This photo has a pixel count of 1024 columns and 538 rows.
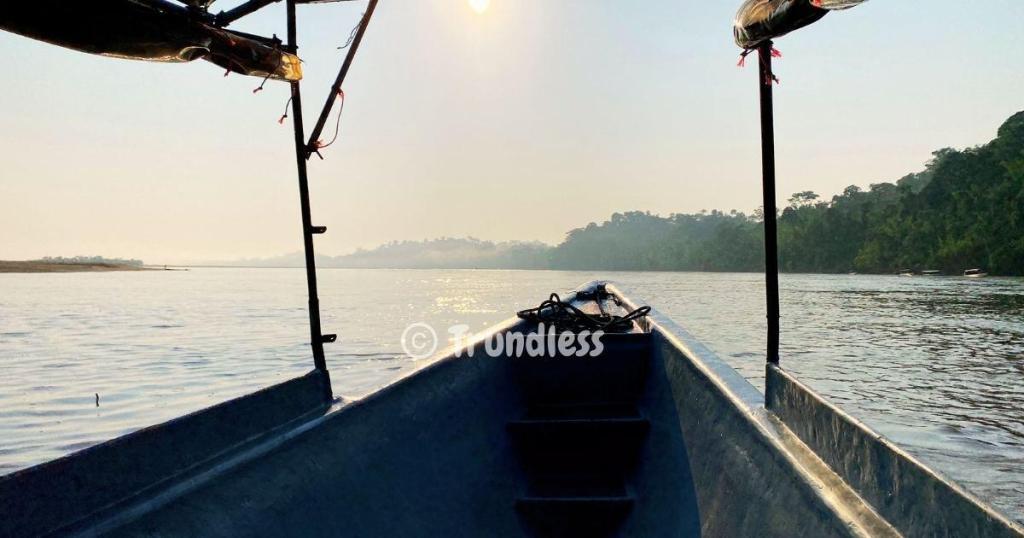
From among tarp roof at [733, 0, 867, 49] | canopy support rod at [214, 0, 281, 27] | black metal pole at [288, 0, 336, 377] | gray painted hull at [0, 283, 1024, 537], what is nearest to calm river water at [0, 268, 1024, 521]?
black metal pole at [288, 0, 336, 377]

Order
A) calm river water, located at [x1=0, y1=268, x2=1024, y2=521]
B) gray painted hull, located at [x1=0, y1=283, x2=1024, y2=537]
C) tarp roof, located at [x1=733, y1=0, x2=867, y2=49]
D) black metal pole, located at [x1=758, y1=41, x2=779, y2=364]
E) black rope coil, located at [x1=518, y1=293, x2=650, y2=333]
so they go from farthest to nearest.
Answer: calm river water, located at [x1=0, y1=268, x2=1024, y2=521], black rope coil, located at [x1=518, y1=293, x2=650, y2=333], black metal pole, located at [x1=758, y1=41, x2=779, y2=364], tarp roof, located at [x1=733, y1=0, x2=867, y2=49], gray painted hull, located at [x1=0, y1=283, x2=1024, y2=537]

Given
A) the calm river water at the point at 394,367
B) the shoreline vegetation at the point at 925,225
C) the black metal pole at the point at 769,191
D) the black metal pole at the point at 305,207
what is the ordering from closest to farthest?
1. the black metal pole at the point at 769,191
2. the black metal pole at the point at 305,207
3. the calm river water at the point at 394,367
4. the shoreline vegetation at the point at 925,225

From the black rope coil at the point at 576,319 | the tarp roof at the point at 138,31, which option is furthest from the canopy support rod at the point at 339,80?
the black rope coil at the point at 576,319

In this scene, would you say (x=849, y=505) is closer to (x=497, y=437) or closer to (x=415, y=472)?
(x=415, y=472)

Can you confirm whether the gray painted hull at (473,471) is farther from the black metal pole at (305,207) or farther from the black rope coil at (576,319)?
the black rope coil at (576,319)

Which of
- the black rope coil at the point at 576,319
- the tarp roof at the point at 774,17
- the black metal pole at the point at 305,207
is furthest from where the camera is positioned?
the black rope coil at the point at 576,319

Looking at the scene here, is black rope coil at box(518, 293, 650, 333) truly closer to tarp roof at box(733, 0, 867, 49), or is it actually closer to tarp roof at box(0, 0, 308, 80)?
tarp roof at box(733, 0, 867, 49)

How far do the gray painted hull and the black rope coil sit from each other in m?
0.94

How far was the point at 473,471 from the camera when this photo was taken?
3.37 metres

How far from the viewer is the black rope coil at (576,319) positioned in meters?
5.36

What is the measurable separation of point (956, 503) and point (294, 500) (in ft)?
5.96

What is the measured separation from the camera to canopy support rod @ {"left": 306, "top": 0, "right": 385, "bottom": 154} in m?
3.30

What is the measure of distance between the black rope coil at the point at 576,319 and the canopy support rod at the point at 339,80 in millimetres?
2729

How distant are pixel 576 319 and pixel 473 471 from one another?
234 centimetres
